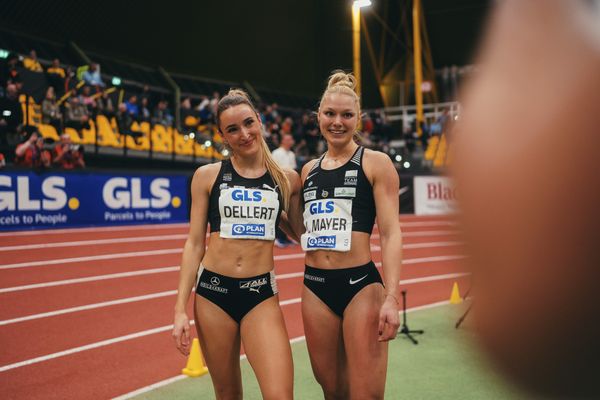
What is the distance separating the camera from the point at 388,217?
2.68 metres

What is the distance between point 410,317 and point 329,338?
149 inches

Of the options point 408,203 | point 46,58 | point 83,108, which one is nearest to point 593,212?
point 83,108

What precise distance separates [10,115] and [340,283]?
10181 mm

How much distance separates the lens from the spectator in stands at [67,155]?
36.8 ft

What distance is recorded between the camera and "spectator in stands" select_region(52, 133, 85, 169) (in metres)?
11.2

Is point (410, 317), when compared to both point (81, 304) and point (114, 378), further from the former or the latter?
point (81, 304)

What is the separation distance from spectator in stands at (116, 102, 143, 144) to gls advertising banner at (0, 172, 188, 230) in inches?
70.3

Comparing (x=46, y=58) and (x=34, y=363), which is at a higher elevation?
(x=46, y=58)

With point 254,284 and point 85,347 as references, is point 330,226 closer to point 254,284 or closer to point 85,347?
point 254,284

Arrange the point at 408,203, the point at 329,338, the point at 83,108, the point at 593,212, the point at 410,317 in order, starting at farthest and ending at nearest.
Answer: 1. the point at 408,203
2. the point at 83,108
3. the point at 410,317
4. the point at 329,338
5. the point at 593,212

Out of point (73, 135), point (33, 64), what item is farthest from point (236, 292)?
point (33, 64)

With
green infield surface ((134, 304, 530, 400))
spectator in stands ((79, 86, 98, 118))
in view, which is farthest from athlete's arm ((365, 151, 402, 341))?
spectator in stands ((79, 86, 98, 118))

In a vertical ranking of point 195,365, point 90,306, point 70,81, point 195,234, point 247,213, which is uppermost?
point 70,81

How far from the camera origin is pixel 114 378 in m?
4.41
